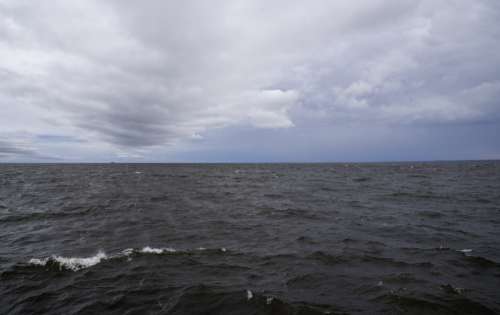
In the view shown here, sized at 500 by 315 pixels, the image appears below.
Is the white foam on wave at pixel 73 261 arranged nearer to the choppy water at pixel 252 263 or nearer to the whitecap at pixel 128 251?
the choppy water at pixel 252 263

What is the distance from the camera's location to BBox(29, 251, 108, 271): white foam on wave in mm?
10266

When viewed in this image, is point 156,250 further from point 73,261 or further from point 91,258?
point 73,261

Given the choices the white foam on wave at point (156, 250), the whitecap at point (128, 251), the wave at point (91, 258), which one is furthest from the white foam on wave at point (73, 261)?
the white foam on wave at point (156, 250)

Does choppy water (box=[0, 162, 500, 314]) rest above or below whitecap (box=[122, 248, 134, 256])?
below

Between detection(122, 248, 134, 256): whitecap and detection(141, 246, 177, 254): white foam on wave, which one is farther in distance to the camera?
detection(141, 246, 177, 254): white foam on wave

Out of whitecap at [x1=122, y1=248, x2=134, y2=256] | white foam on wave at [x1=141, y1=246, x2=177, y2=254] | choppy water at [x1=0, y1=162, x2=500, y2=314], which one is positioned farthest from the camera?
white foam on wave at [x1=141, y1=246, x2=177, y2=254]

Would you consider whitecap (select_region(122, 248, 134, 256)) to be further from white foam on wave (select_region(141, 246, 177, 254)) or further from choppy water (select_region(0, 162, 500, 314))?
white foam on wave (select_region(141, 246, 177, 254))

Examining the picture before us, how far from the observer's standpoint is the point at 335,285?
8.66 metres

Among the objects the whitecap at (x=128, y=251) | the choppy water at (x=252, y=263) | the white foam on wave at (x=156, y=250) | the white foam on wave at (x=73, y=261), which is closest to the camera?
the choppy water at (x=252, y=263)

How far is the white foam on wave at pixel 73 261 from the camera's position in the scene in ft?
33.7

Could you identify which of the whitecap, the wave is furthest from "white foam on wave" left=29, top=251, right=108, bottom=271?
the whitecap

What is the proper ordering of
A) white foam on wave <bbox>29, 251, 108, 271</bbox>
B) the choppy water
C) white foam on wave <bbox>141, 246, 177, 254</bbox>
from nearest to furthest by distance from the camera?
the choppy water → white foam on wave <bbox>29, 251, 108, 271</bbox> → white foam on wave <bbox>141, 246, 177, 254</bbox>

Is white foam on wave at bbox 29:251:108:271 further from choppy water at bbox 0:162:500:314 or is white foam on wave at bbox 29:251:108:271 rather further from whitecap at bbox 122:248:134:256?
whitecap at bbox 122:248:134:256

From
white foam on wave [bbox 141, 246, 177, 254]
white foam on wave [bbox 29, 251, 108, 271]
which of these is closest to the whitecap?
white foam on wave [bbox 141, 246, 177, 254]
